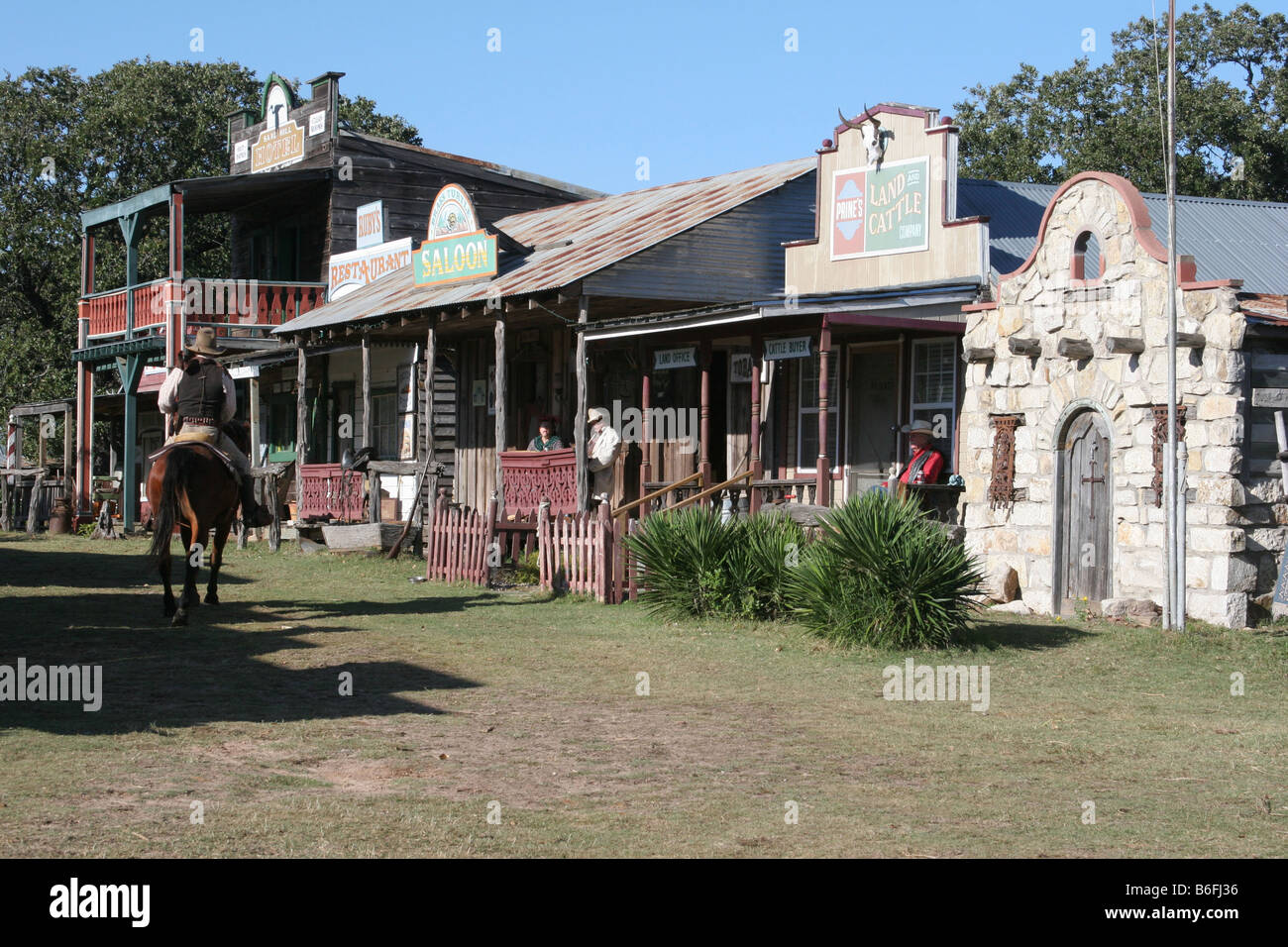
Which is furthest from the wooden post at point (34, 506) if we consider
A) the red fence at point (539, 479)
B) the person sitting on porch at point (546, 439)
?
the red fence at point (539, 479)

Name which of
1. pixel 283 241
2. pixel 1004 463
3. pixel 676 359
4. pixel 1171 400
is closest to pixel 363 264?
pixel 283 241

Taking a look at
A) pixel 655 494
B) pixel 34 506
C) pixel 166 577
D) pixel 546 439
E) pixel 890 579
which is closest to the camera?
pixel 890 579

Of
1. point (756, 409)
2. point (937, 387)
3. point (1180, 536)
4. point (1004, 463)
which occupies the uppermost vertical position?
point (937, 387)

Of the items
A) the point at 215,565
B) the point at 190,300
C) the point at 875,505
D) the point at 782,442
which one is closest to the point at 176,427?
the point at 215,565

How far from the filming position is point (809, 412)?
65.3 ft

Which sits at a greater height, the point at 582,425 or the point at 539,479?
the point at 582,425

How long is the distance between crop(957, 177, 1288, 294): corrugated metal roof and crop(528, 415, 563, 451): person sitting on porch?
251 inches

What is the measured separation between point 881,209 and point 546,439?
552 cm

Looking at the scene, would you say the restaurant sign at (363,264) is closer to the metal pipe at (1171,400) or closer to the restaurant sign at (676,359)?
the restaurant sign at (676,359)

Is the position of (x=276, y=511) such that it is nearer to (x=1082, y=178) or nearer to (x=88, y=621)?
(x=88, y=621)

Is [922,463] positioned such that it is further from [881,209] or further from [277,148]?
[277,148]

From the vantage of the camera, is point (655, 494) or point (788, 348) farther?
point (655, 494)

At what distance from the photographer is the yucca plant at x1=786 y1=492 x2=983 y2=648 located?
12.3m

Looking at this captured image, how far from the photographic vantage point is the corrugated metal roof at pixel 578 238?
65.0 ft
